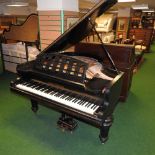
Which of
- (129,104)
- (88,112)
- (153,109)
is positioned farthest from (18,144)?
(153,109)

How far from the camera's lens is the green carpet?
2.05m

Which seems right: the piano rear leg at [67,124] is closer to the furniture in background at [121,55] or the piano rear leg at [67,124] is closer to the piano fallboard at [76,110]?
the piano fallboard at [76,110]

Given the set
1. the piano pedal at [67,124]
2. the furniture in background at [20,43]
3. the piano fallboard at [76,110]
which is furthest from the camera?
the furniture in background at [20,43]

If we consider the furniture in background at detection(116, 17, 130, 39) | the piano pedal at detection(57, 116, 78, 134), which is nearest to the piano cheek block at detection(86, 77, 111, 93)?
the piano pedal at detection(57, 116, 78, 134)

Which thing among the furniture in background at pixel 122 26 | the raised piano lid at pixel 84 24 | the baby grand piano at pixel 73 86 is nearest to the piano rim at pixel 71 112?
the baby grand piano at pixel 73 86

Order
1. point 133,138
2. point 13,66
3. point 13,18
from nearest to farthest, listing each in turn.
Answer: point 133,138, point 13,66, point 13,18

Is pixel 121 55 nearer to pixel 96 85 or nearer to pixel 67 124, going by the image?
pixel 96 85

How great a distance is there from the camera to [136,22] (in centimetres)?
1023

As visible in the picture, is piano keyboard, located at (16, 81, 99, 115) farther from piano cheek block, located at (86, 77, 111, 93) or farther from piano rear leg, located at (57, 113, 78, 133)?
piano rear leg, located at (57, 113, 78, 133)

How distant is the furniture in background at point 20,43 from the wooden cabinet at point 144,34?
6651 millimetres

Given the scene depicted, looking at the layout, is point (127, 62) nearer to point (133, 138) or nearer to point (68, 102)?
point (133, 138)

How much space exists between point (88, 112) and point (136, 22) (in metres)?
10.2

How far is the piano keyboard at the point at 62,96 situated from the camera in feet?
5.63

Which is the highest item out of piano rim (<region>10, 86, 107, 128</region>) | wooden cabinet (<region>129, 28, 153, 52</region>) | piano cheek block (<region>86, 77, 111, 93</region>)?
wooden cabinet (<region>129, 28, 153, 52</region>)
